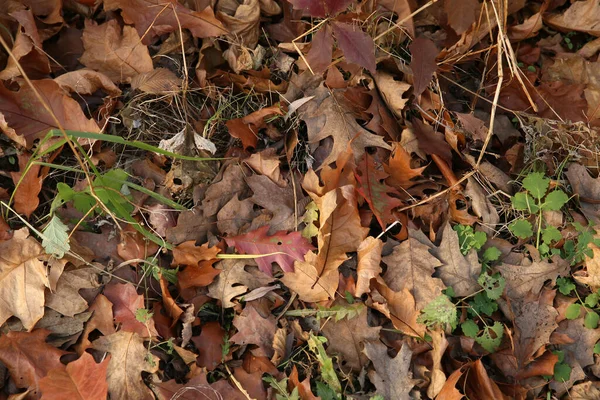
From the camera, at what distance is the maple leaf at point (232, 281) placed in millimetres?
1855

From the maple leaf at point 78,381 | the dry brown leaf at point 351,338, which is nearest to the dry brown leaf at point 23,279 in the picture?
the maple leaf at point 78,381

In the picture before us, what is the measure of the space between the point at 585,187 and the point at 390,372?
111 centimetres

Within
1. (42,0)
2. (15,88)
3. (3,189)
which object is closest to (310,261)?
(3,189)

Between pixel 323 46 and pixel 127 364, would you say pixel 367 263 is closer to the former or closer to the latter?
pixel 323 46

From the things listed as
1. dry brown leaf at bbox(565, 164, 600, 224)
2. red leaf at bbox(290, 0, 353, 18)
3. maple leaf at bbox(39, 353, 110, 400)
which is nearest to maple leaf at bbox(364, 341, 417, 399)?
maple leaf at bbox(39, 353, 110, 400)

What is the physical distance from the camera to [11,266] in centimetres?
175

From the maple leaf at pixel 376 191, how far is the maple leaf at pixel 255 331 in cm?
54

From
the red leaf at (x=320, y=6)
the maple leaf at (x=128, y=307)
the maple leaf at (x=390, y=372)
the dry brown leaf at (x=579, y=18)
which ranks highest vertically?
the red leaf at (x=320, y=6)

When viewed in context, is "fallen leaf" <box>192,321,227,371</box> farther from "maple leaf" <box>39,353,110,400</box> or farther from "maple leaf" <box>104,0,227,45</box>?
"maple leaf" <box>104,0,227,45</box>

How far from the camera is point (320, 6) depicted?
5.46ft

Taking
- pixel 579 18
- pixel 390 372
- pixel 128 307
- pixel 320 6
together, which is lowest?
pixel 390 372

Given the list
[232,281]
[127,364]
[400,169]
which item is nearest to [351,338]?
[232,281]

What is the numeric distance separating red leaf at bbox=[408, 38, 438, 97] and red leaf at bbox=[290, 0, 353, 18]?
1.20 feet

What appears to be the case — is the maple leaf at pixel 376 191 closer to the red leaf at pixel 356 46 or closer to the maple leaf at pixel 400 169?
the maple leaf at pixel 400 169
